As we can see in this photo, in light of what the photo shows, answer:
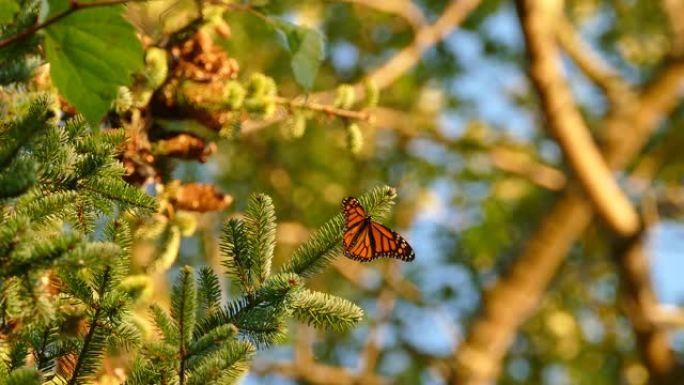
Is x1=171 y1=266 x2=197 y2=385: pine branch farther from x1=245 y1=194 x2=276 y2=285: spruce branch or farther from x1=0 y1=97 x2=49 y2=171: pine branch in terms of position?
x1=0 y1=97 x2=49 y2=171: pine branch

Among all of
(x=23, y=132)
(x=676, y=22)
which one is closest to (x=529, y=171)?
(x=676, y=22)

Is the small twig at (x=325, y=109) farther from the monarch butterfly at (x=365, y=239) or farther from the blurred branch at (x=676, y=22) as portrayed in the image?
the blurred branch at (x=676, y=22)

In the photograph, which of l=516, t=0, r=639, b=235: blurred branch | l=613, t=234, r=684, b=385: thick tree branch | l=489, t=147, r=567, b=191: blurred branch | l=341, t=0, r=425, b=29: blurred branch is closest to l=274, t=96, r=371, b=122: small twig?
l=516, t=0, r=639, b=235: blurred branch

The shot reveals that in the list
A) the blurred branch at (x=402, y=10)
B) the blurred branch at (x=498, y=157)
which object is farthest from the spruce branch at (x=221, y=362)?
the blurred branch at (x=498, y=157)

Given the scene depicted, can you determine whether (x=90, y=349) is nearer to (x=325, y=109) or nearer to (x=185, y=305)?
(x=185, y=305)

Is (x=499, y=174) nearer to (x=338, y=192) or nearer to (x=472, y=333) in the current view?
(x=338, y=192)

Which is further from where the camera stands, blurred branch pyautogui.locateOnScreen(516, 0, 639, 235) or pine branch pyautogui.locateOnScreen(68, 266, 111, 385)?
blurred branch pyautogui.locateOnScreen(516, 0, 639, 235)
